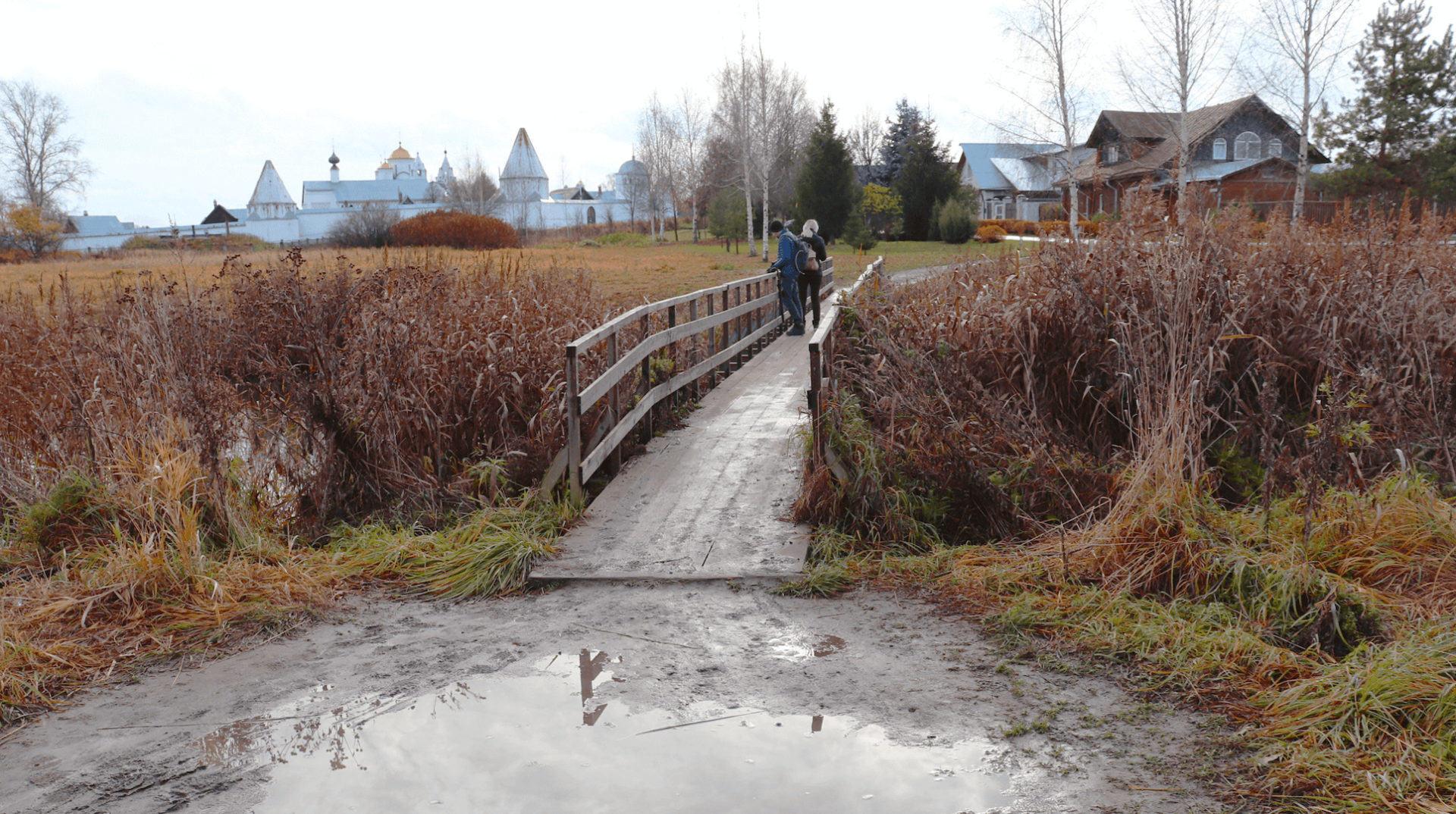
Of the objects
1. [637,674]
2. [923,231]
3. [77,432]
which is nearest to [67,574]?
[77,432]

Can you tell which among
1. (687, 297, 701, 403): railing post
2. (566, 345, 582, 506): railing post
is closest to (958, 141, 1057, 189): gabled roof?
(687, 297, 701, 403): railing post

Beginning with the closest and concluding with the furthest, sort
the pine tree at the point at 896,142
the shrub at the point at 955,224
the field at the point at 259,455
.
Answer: the field at the point at 259,455 < the shrub at the point at 955,224 < the pine tree at the point at 896,142

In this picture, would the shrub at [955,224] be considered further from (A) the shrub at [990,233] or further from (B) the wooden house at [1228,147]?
(B) the wooden house at [1228,147]

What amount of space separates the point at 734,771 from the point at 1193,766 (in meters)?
1.66

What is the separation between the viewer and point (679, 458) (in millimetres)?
8484

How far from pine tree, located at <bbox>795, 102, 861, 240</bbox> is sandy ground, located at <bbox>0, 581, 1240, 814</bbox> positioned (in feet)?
137

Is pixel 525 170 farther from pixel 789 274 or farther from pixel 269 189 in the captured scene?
pixel 789 274

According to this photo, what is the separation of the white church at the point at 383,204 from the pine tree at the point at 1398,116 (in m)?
57.8

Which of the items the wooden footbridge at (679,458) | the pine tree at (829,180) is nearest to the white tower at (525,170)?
the pine tree at (829,180)

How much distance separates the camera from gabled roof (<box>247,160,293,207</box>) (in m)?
107

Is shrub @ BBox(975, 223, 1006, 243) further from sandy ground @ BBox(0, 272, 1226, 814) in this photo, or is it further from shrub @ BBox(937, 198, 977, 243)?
sandy ground @ BBox(0, 272, 1226, 814)

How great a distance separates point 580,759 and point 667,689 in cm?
70

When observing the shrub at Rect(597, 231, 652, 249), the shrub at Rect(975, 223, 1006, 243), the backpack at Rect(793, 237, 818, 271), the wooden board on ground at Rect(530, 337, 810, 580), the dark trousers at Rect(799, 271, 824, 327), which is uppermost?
the shrub at Rect(597, 231, 652, 249)

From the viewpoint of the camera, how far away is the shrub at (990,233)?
4725 cm
